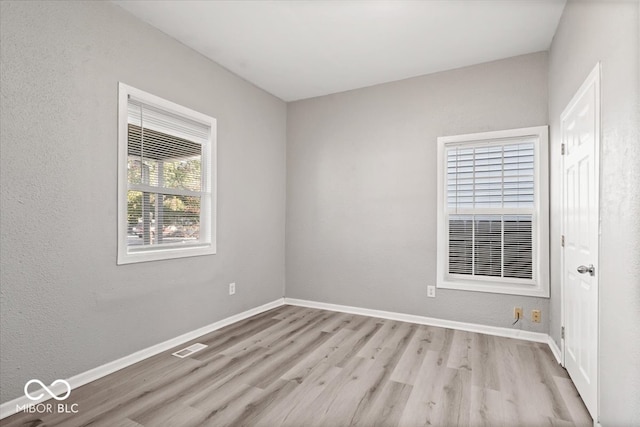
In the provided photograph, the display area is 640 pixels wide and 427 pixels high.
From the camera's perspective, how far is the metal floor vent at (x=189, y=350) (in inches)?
110

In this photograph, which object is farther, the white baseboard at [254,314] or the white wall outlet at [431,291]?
the white wall outlet at [431,291]

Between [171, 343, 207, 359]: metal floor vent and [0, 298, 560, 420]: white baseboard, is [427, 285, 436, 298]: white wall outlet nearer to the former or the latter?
[0, 298, 560, 420]: white baseboard

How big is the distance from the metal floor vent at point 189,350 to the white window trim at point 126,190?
84 centimetres

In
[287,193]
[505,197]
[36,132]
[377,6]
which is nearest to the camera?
[36,132]

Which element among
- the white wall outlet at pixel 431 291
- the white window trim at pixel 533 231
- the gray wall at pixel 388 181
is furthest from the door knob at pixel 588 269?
the white wall outlet at pixel 431 291

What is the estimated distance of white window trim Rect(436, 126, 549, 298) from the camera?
3.15m

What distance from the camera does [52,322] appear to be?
2.17 meters

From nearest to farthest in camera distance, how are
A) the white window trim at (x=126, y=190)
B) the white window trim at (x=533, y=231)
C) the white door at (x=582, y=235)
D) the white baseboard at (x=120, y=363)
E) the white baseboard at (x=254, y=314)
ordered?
1. the white door at (x=582, y=235)
2. the white baseboard at (x=120, y=363)
3. the white baseboard at (x=254, y=314)
4. the white window trim at (x=126, y=190)
5. the white window trim at (x=533, y=231)

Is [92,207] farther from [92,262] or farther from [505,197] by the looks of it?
[505,197]

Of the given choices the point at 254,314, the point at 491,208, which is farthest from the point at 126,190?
the point at 491,208

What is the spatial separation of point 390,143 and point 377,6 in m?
1.64

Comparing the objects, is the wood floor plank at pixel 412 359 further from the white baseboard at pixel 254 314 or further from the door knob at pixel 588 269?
the door knob at pixel 588 269

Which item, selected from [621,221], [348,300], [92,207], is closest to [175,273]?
[92,207]

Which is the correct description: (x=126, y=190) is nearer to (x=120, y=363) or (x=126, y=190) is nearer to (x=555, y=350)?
(x=120, y=363)
